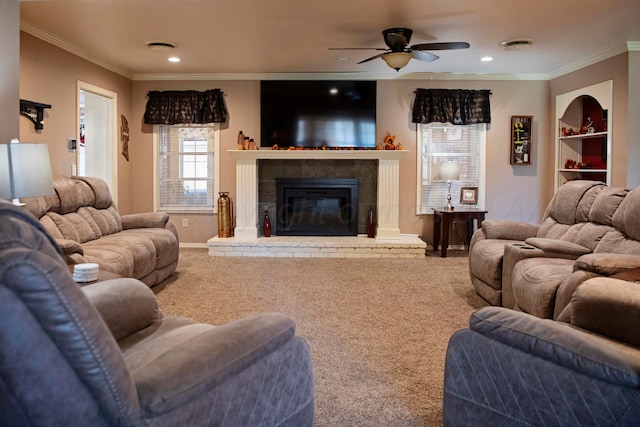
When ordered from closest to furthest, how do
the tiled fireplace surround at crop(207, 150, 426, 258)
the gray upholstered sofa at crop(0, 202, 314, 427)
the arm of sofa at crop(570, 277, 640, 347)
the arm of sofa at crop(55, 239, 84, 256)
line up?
the gray upholstered sofa at crop(0, 202, 314, 427) < the arm of sofa at crop(570, 277, 640, 347) < the arm of sofa at crop(55, 239, 84, 256) < the tiled fireplace surround at crop(207, 150, 426, 258)

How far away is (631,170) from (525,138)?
182 centimetres

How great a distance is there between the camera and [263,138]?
727 centimetres

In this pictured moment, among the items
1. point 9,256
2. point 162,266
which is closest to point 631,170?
point 162,266

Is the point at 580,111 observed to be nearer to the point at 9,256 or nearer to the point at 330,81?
the point at 330,81

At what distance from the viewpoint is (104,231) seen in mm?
5109

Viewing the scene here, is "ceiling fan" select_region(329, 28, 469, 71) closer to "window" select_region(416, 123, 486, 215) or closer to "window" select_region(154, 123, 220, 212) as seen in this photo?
"window" select_region(416, 123, 486, 215)

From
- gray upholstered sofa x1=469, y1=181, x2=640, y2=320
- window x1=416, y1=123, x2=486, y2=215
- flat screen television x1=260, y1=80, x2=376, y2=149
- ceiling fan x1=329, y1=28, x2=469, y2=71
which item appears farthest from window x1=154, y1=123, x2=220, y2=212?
gray upholstered sofa x1=469, y1=181, x2=640, y2=320

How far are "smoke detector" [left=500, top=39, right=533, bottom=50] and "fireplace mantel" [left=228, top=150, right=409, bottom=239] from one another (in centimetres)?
182

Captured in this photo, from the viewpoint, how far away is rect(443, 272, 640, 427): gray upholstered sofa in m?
1.52

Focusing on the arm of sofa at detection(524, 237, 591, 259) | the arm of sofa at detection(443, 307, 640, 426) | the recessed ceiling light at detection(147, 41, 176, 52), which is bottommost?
the arm of sofa at detection(443, 307, 640, 426)

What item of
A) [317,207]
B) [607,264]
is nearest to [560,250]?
[607,264]

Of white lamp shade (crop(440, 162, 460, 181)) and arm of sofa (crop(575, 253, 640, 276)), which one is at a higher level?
white lamp shade (crop(440, 162, 460, 181))

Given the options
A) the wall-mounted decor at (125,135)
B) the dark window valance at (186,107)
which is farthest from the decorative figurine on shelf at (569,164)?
the wall-mounted decor at (125,135)

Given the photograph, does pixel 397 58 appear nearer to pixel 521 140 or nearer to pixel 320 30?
pixel 320 30
